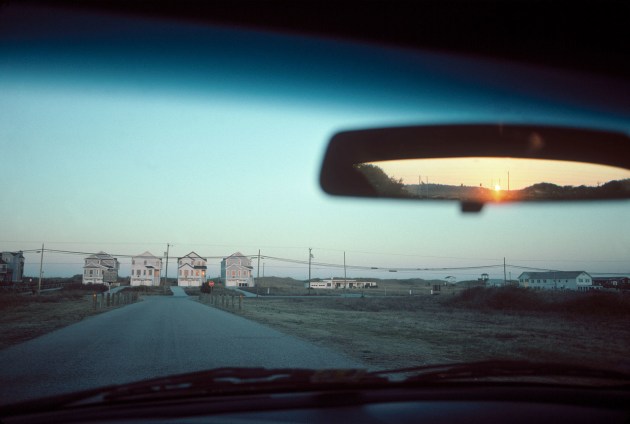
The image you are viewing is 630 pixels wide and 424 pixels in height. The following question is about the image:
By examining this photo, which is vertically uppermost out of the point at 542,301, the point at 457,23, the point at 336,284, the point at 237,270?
the point at 457,23

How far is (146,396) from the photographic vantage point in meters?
3.27

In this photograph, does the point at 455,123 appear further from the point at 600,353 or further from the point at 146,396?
the point at 600,353

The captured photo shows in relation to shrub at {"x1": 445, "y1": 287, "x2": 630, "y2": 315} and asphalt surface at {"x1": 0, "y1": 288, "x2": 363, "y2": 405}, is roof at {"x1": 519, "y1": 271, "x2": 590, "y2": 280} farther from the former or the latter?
asphalt surface at {"x1": 0, "y1": 288, "x2": 363, "y2": 405}

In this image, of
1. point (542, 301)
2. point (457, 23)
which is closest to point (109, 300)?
point (542, 301)

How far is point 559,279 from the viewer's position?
50062mm

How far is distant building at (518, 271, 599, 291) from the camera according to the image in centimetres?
4474

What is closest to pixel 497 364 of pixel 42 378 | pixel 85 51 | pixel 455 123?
pixel 455 123

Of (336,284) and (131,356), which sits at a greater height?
(131,356)

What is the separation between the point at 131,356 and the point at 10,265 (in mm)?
41593

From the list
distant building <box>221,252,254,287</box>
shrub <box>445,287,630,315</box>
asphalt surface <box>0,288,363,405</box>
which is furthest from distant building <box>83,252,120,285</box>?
asphalt surface <box>0,288,363,405</box>

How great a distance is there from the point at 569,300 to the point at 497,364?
24.1 meters

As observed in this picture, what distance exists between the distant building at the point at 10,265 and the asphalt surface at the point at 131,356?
30.7 metres

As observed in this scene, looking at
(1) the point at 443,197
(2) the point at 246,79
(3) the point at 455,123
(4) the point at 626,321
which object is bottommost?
(4) the point at 626,321

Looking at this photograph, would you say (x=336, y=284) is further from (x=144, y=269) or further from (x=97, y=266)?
(x=97, y=266)
